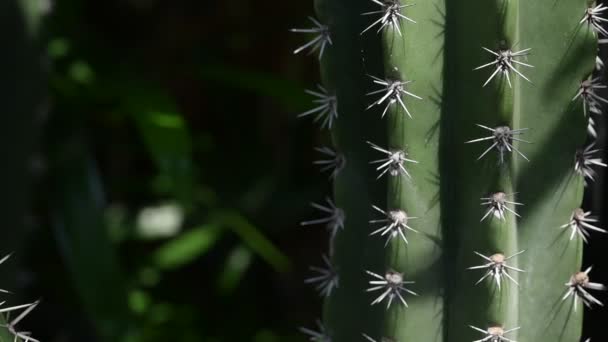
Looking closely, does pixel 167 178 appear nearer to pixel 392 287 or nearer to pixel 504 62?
pixel 392 287

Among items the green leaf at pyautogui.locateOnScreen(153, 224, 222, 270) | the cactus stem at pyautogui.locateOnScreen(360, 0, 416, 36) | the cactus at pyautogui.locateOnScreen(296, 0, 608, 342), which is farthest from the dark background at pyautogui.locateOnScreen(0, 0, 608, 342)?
the cactus stem at pyautogui.locateOnScreen(360, 0, 416, 36)

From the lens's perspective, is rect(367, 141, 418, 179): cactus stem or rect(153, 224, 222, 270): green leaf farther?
rect(153, 224, 222, 270): green leaf

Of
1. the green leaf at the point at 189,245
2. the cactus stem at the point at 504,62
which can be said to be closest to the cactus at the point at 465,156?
the cactus stem at the point at 504,62

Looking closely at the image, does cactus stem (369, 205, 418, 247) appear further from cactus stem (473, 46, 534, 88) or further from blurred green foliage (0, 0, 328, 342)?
blurred green foliage (0, 0, 328, 342)

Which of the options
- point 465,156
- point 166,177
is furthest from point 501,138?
point 166,177

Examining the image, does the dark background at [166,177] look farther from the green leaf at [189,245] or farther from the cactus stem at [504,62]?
the cactus stem at [504,62]
